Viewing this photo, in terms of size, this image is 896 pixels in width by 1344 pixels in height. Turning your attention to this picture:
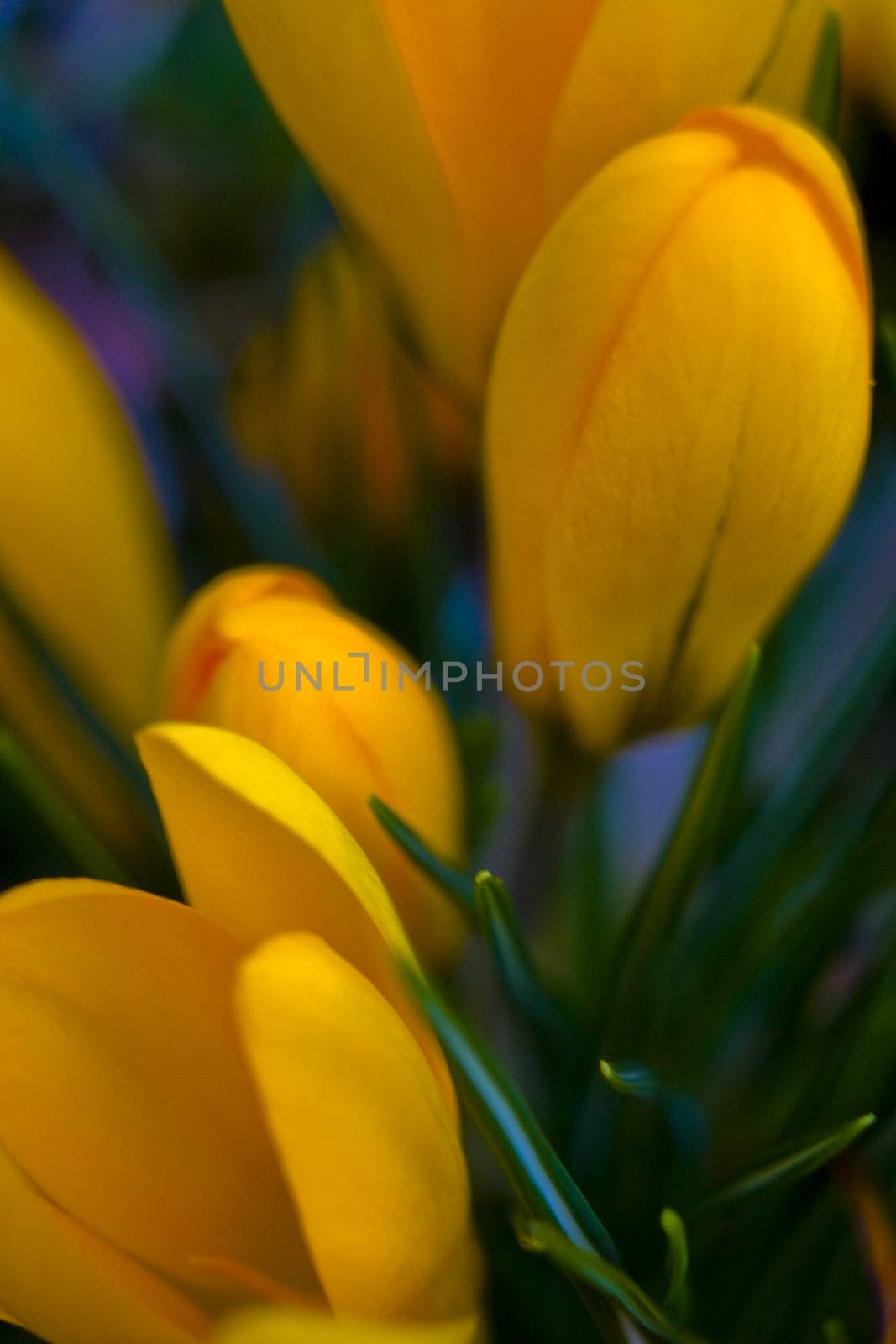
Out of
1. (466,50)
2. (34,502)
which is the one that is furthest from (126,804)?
(466,50)

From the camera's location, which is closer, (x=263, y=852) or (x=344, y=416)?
(x=263, y=852)

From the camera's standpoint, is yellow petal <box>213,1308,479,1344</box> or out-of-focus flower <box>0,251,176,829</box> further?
out-of-focus flower <box>0,251,176,829</box>

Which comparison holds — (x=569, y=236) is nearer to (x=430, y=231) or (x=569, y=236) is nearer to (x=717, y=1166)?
(x=430, y=231)

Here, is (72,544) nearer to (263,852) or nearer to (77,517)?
(77,517)

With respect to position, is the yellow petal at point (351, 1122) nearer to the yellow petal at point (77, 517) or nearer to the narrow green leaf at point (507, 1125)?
the narrow green leaf at point (507, 1125)

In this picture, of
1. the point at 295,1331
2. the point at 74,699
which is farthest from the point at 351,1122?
the point at 74,699

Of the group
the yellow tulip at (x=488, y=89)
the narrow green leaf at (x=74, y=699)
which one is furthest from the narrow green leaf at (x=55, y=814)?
the yellow tulip at (x=488, y=89)

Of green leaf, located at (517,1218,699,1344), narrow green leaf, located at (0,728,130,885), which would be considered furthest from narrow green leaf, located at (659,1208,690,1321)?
narrow green leaf, located at (0,728,130,885)

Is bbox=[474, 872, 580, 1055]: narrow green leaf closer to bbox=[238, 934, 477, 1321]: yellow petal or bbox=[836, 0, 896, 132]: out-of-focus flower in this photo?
bbox=[238, 934, 477, 1321]: yellow petal
